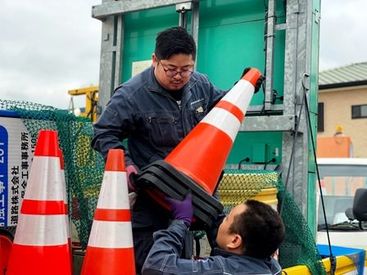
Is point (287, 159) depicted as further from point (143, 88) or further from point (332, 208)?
point (332, 208)

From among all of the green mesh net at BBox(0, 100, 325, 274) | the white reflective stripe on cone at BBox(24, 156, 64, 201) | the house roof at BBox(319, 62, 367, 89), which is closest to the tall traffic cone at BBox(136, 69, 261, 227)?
the white reflective stripe on cone at BBox(24, 156, 64, 201)

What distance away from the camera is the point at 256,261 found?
78.0 inches

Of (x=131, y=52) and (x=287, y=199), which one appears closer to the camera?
(x=287, y=199)

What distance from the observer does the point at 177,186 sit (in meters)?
1.94

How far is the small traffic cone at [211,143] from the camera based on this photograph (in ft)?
6.90

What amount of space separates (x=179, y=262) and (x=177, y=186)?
28cm

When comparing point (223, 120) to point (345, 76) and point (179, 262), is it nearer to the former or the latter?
point (179, 262)

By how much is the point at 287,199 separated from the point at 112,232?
54.9 inches

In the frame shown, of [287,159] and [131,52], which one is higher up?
[131,52]

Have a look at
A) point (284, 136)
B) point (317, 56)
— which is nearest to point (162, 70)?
point (284, 136)

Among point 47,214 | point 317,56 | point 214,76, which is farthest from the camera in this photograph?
point 214,76

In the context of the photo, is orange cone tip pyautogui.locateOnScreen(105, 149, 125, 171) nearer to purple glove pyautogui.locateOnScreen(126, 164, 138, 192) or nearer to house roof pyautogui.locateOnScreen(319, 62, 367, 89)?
purple glove pyautogui.locateOnScreen(126, 164, 138, 192)

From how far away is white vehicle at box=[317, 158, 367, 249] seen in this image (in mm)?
4473

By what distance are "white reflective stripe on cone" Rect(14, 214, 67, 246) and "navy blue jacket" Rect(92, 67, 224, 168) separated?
0.49 meters
